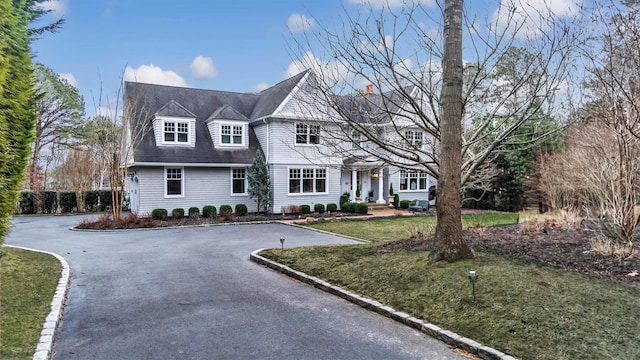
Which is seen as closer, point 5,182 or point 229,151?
point 5,182

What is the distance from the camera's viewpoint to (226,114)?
22.5 metres

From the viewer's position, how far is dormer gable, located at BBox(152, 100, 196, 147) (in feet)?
68.3

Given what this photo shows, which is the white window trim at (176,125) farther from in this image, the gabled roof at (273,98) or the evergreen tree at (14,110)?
the evergreen tree at (14,110)

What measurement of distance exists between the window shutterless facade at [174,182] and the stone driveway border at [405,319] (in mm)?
13406

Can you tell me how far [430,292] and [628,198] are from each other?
186 inches

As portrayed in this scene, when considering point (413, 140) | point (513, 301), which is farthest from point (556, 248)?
point (413, 140)

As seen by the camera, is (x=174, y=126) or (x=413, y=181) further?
(x=413, y=181)

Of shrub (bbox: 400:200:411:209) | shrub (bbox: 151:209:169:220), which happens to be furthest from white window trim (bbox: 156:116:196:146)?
shrub (bbox: 400:200:411:209)

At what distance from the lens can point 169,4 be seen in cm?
1598

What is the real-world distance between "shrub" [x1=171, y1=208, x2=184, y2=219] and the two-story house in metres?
0.47

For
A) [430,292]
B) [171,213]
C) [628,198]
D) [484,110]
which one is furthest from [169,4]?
[628,198]

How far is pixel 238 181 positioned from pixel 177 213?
3830 mm

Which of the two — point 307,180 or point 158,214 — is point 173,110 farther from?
point 307,180

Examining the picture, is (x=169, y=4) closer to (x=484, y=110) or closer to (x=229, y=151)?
(x=229, y=151)
